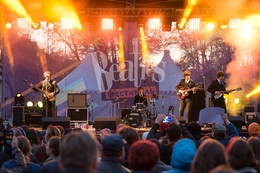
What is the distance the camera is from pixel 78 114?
15938 millimetres

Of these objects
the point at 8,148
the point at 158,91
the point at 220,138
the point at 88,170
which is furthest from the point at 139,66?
the point at 88,170

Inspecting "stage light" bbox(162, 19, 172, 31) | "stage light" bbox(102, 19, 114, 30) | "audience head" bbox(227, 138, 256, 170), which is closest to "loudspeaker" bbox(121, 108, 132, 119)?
"stage light" bbox(102, 19, 114, 30)

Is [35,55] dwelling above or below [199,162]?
above

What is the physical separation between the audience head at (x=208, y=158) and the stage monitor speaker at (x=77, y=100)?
41.5 ft

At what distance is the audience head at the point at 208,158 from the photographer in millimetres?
3516

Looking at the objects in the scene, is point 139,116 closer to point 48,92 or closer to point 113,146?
point 48,92

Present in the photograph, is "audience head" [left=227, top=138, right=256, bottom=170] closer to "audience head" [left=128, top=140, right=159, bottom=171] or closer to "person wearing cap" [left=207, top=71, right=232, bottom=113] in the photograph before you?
"audience head" [left=128, top=140, right=159, bottom=171]

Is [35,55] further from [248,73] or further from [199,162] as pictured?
[199,162]

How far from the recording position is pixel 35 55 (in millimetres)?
17953

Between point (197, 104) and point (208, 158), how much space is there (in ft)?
39.2

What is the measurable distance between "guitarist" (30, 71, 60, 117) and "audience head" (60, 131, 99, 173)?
12.3m

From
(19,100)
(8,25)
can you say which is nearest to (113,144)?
(19,100)

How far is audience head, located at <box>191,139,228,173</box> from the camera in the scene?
11.5ft

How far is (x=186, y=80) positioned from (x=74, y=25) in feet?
14.8
